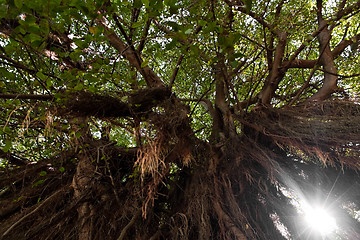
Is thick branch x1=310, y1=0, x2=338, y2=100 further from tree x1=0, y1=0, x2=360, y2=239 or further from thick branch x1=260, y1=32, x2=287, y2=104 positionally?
thick branch x1=260, y1=32, x2=287, y2=104

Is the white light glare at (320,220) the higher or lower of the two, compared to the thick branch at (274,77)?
lower

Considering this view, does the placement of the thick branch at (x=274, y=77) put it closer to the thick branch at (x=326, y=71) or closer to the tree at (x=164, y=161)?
the tree at (x=164, y=161)

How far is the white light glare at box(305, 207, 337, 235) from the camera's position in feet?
6.24

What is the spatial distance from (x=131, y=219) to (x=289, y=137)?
1881mm

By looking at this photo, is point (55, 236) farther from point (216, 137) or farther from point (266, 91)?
point (266, 91)

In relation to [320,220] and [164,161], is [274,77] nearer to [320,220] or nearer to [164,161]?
[320,220]

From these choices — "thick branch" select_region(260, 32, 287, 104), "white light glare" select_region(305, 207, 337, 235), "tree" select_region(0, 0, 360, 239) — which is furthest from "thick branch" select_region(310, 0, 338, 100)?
"white light glare" select_region(305, 207, 337, 235)

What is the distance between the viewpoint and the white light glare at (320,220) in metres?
1.90

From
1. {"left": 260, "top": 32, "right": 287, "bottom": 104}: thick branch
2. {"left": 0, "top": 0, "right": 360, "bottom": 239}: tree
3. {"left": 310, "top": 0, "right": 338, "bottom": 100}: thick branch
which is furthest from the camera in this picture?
{"left": 260, "top": 32, "right": 287, "bottom": 104}: thick branch

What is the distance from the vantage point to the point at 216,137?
268 centimetres

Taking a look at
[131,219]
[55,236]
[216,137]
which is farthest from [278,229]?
[55,236]

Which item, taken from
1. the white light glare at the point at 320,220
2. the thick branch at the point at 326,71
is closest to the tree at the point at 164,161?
the white light glare at the point at 320,220

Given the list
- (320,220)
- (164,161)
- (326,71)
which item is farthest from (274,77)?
(164,161)

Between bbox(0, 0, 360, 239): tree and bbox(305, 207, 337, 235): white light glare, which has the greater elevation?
bbox(0, 0, 360, 239): tree
